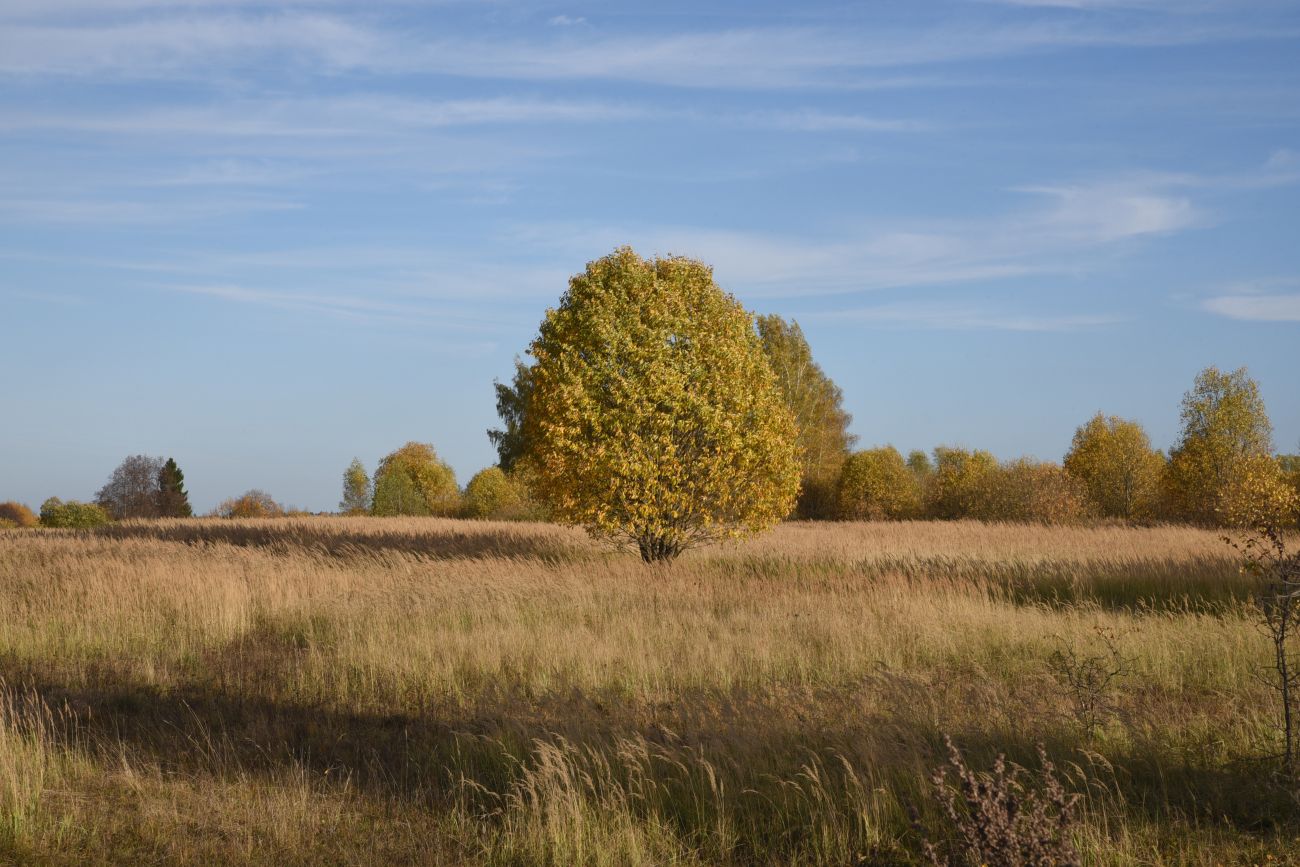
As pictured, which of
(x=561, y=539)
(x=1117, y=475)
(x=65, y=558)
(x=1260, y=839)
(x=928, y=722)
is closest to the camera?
(x=1260, y=839)

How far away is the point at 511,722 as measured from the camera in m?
8.23

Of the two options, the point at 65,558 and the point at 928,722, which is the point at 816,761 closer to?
the point at 928,722

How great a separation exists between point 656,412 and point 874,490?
119 feet

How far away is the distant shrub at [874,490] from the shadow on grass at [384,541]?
81.7 feet

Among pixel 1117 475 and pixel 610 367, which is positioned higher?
pixel 610 367

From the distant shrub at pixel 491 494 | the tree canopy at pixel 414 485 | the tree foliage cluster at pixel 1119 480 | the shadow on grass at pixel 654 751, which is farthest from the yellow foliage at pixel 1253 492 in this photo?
the tree canopy at pixel 414 485

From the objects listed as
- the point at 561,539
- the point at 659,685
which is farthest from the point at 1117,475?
the point at 659,685

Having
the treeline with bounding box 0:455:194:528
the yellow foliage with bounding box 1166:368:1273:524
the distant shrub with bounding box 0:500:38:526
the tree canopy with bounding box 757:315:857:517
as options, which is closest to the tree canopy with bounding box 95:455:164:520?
the treeline with bounding box 0:455:194:528

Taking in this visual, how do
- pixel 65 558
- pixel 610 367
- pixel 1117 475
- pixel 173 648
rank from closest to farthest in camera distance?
pixel 173 648 → pixel 610 367 → pixel 65 558 → pixel 1117 475

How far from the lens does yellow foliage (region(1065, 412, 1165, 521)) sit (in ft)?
162

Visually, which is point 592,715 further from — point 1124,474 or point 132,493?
point 132,493

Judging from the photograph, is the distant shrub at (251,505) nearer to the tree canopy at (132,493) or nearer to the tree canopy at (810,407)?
the tree canopy at (132,493)

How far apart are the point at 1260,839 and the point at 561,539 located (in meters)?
23.6

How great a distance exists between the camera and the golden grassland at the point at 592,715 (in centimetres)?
617
